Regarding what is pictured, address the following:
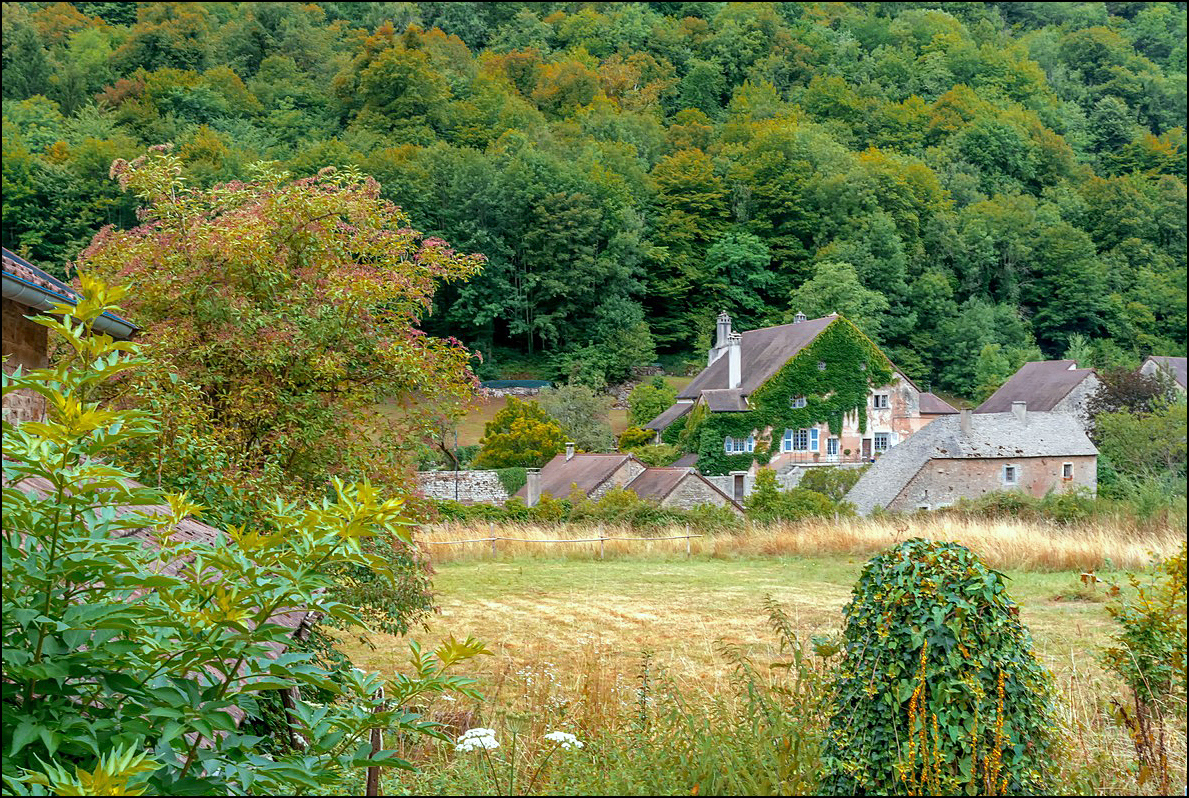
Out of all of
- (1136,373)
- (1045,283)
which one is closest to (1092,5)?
(1045,283)

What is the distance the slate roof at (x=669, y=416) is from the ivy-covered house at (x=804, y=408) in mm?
399

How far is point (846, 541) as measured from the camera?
67.5 feet

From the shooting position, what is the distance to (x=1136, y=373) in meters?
38.8

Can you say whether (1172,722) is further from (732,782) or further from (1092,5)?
(1092,5)

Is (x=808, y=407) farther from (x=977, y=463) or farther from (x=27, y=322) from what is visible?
(x=27, y=322)

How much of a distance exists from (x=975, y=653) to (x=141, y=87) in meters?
86.9

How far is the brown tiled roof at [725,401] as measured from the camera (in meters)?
40.6

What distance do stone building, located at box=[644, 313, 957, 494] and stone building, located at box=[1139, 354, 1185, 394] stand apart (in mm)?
8886

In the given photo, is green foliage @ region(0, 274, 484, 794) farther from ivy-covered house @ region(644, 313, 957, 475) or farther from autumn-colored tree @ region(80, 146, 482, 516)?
ivy-covered house @ region(644, 313, 957, 475)

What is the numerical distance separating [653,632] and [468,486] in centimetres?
2357

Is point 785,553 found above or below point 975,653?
below

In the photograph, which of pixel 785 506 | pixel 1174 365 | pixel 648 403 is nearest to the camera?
pixel 785 506

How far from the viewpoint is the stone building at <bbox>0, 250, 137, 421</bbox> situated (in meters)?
5.50

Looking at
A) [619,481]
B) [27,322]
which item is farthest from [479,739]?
[619,481]
